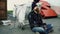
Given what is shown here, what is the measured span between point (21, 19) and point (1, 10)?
1019 mm

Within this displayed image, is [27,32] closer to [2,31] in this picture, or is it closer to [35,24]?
[35,24]

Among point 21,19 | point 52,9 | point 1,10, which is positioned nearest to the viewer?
point 21,19

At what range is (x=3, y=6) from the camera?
438cm

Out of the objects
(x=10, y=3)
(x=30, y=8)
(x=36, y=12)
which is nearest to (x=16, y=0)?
(x=10, y=3)

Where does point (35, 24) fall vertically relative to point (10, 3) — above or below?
below

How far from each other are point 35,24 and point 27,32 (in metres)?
0.26

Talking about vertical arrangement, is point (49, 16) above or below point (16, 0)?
below

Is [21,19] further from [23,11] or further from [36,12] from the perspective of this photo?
[36,12]

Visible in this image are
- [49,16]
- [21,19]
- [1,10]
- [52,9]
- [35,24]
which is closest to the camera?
[35,24]

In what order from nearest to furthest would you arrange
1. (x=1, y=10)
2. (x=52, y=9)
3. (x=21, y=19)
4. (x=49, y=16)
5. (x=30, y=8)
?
(x=21, y=19), (x=30, y=8), (x=1, y=10), (x=49, y=16), (x=52, y=9)

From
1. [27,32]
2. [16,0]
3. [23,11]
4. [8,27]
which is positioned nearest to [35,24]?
[27,32]

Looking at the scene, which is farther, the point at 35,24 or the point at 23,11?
the point at 23,11

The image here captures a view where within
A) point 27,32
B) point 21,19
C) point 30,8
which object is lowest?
point 27,32

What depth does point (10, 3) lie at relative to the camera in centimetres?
562
